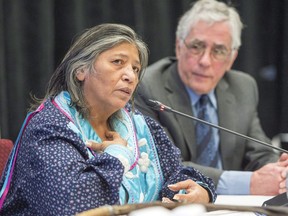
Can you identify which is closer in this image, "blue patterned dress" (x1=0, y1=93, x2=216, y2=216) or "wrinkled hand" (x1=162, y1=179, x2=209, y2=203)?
"blue patterned dress" (x1=0, y1=93, x2=216, y2=216)

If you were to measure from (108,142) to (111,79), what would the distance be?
183mm

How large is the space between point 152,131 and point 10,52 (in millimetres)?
1248

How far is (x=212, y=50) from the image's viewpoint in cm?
287

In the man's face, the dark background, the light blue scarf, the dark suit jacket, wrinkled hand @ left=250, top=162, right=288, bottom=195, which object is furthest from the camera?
the dark background

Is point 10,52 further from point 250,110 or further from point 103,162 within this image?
point 103,162

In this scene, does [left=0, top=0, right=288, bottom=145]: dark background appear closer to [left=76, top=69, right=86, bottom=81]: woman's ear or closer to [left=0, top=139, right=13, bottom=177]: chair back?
[left=0, top=139, right=13, bottom=177]: chair back

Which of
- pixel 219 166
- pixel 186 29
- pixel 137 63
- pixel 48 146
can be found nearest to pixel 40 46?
pixel 186 29

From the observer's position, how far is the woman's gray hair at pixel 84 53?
182cm

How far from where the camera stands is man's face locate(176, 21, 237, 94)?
282 centimetres

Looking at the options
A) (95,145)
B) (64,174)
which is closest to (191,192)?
(95,145)

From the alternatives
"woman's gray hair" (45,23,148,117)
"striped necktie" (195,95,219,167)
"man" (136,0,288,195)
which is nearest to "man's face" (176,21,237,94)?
"man" (136,0,288,195)

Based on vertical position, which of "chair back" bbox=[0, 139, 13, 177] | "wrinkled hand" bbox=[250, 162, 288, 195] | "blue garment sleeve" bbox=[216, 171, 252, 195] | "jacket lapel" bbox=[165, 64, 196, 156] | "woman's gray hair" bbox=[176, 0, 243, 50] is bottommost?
"blue garment sleeve" bbox=[216, 171, 252, 195]

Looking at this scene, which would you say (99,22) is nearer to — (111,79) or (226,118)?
(226,118)

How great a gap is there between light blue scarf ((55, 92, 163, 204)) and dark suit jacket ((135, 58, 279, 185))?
629 millimetres
